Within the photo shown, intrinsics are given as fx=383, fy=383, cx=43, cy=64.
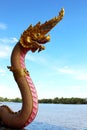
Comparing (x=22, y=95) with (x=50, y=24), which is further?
(x=50, y=24)

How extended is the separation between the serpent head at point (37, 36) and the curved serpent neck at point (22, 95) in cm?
22

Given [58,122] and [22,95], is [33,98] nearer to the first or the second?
[22,95]

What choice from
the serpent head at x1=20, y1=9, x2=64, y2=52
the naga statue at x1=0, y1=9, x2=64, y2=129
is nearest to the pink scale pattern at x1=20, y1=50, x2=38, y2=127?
the naga statue at x1=0, y1=9, x2=64, y2=129

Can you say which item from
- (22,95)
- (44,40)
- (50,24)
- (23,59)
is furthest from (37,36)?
(22,95)

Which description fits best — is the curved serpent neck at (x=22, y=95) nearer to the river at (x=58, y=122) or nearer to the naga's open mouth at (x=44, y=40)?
the naga's open mouth at (x=44, y=40)

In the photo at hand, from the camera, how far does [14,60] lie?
10.5m

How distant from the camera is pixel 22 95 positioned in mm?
10164

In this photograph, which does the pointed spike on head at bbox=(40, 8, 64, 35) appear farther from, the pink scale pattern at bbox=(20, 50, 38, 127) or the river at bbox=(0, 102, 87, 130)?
the river at bbox=(0, 102, 87, 130)

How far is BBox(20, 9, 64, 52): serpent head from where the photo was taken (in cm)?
1041

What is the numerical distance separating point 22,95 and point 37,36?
1663 mm

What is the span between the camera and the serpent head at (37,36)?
10.4 meters

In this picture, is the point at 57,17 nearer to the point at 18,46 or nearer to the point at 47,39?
the point at 47,39

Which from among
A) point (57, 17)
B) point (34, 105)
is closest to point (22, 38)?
point (57, 17)

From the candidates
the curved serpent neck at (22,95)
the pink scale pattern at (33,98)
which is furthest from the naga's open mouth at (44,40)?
the pink scale pattern at (33,98)
